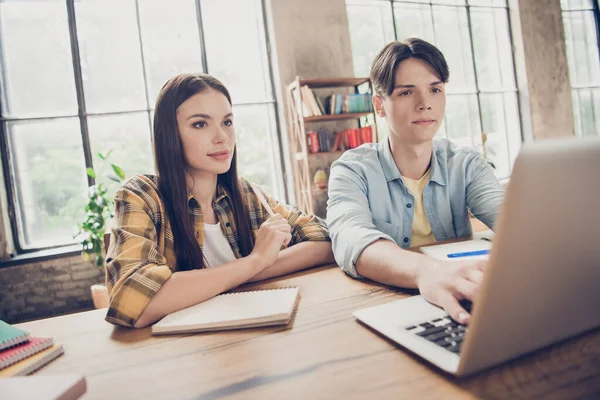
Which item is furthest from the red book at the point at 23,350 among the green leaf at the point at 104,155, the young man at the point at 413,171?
the green leaf at the point at 104,155

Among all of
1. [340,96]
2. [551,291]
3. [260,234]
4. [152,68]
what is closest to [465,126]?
[340,96]

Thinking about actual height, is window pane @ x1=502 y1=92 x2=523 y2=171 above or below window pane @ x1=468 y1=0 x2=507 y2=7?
below

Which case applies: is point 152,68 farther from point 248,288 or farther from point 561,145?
point 561,145

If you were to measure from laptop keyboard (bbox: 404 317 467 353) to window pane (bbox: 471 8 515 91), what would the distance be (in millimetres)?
5886

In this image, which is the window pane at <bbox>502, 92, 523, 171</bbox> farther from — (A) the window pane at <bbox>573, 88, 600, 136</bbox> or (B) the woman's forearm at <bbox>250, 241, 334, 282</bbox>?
(B) the woman's forearm at <bbox>250, 241, 334, 282</bbox>

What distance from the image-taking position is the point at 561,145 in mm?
356

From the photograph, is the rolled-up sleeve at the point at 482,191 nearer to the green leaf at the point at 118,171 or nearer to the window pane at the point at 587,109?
the green leaf at the point at 118,171

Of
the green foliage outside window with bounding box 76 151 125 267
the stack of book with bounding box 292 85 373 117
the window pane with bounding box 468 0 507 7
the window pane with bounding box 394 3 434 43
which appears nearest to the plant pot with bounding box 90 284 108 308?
the green foliage outside window with bounding box 76 151 125 267

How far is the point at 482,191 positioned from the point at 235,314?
3.34 feet

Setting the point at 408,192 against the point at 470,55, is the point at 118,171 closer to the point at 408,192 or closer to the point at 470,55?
the point at 408,192

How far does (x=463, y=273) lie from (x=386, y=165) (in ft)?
2.53

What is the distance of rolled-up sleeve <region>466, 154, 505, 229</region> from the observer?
1.30 meters

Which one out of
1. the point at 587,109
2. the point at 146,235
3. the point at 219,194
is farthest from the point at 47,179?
the point at 587,109

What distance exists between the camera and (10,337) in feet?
2.18
